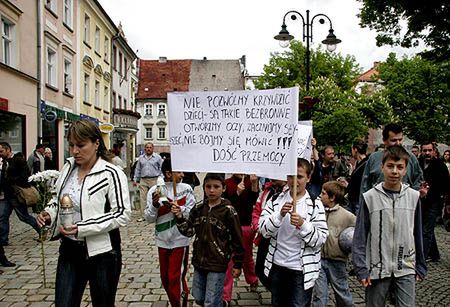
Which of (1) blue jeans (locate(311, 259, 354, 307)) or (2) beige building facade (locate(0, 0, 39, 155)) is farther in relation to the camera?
(2) beige building facade (locate(0, 0, 39, 155))

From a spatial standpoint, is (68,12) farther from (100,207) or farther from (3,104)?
(100,207)

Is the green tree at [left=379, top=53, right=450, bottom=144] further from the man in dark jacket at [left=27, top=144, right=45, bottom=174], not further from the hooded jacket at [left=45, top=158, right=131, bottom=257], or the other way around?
the hooded jacket at [left=45, top=158, right=131, bottom=257]

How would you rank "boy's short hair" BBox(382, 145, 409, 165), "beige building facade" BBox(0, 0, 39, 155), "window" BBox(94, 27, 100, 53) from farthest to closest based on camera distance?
"window" BBox(94, 27, 100, 53), "beige building facade" BBox(0, 0, 39, 155), "boy's short hair" BBox(382, 145, 409, 165)

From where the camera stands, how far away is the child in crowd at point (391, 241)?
3285mm

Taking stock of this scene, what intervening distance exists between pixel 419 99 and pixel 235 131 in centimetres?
3807

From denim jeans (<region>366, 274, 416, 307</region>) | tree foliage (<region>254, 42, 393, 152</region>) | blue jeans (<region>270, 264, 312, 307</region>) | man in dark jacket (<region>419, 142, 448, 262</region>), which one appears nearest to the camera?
denim jeans (<region>366, 274, 416, 307</region>)

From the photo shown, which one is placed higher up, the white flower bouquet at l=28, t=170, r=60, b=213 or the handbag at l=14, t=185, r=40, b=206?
the white flower bouquet at l=28, t=170, r=60, b=213

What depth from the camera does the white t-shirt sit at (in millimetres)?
3498

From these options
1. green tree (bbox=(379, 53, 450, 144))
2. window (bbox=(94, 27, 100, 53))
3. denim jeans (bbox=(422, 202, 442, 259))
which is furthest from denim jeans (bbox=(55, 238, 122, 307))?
green tree (bbox=(379, 53, 450, 144))

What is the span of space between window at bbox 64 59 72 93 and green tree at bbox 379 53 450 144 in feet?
88.0

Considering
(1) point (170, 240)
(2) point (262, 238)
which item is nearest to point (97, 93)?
(1) point (170, 240)

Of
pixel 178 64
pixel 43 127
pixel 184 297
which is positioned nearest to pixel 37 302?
pixel 184 297

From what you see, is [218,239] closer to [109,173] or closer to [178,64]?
[109,173]

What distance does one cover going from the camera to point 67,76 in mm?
22656
